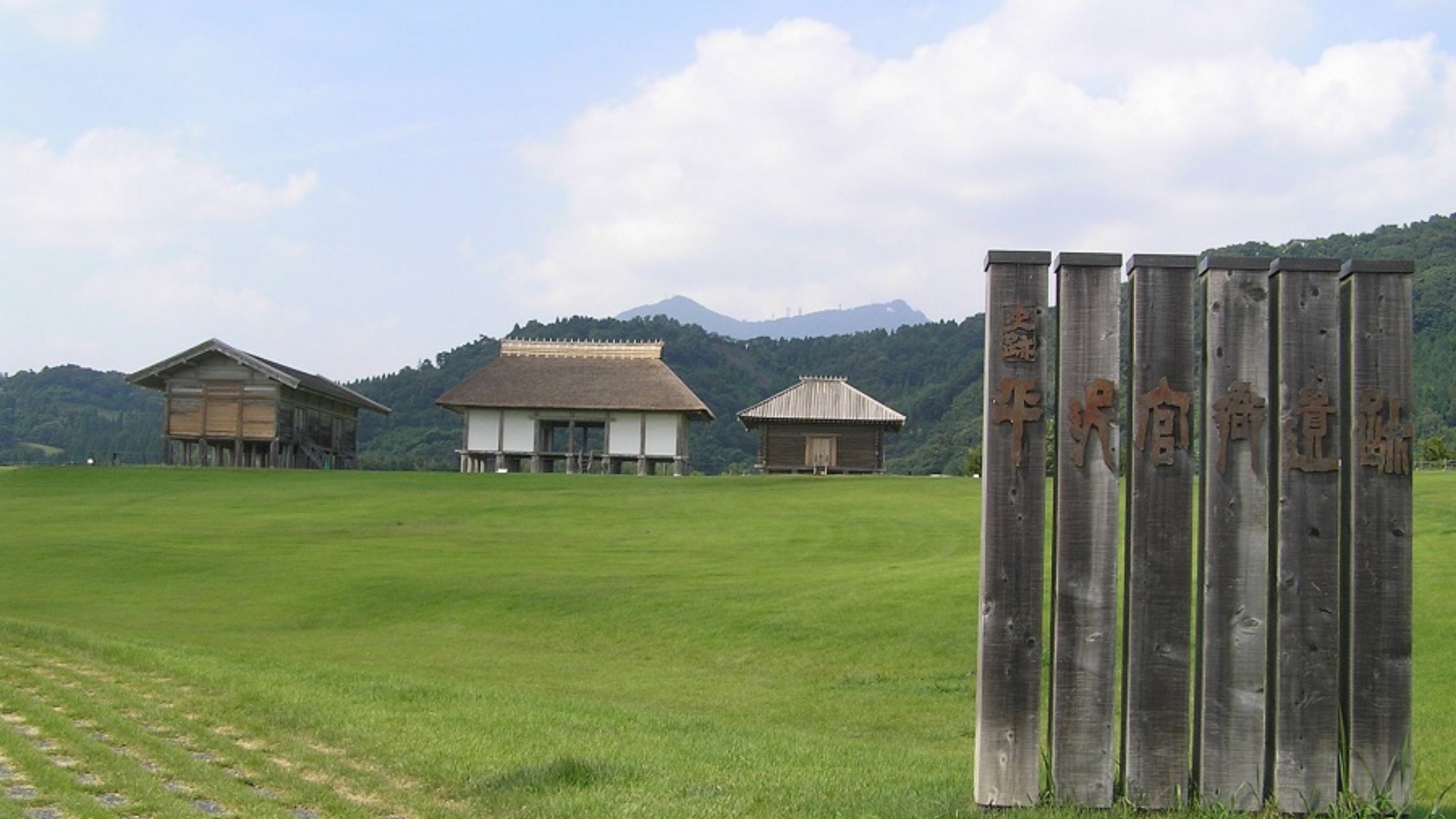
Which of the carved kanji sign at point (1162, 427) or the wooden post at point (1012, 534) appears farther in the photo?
the carved kanji sign at point (1162, 427)

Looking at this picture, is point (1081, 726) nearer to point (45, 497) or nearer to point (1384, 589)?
point (1384, 589)

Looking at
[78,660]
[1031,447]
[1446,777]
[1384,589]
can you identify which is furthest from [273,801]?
[1446,777]

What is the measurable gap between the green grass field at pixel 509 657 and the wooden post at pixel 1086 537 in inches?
25.9

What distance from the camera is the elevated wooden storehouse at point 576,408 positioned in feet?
174

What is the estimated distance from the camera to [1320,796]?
21.8ft

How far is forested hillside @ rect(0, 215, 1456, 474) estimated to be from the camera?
68938 millimetres

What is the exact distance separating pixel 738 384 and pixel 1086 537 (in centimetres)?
7755

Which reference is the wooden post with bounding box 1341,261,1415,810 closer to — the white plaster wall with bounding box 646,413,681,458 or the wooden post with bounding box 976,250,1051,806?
the wooden post with bounding box 976,250,1051,806

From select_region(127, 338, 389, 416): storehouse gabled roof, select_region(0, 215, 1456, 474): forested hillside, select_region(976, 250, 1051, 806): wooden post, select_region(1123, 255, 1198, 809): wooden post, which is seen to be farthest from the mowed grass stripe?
select_region(0, 215, 1456, 474): forested hillside

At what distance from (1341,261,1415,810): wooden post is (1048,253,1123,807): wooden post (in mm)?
1134

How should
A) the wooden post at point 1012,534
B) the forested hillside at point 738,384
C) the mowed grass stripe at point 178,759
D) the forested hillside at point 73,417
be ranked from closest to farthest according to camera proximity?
the wooden post at point 1012,534 → the mowed grass stripe at point 178,759 → the forested hillside at point 738,384 → the forested hillside at point 73,417

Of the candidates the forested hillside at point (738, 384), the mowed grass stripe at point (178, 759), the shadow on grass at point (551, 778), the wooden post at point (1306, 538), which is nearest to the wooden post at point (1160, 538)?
the wooden post at point (1306, 538)

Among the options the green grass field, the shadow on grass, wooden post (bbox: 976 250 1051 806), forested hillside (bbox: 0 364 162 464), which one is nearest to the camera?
wooden post (bbox: 976 250 1051 806)

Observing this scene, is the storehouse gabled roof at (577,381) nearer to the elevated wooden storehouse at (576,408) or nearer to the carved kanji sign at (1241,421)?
the elevated wooden storehouse at (576,408)
